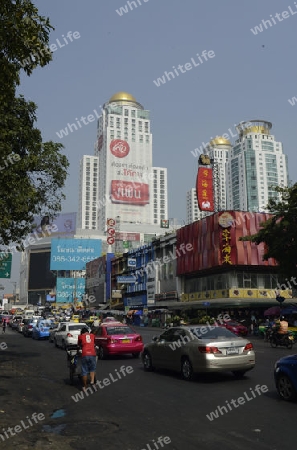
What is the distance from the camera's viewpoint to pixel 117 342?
707 inches

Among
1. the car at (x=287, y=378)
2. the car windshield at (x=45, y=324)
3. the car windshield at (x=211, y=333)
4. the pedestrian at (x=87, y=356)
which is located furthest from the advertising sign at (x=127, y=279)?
the car at (x=287, y=378)

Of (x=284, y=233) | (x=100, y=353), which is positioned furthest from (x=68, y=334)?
(x=284, y=233)

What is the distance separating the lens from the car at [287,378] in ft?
28.5

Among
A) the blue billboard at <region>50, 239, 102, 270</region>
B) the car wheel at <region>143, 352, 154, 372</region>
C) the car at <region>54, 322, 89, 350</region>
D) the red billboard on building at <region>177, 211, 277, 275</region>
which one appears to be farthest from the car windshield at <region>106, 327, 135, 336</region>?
the blue billboard at <region>50, 239, 102, 270</region>

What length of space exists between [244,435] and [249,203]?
17709cm

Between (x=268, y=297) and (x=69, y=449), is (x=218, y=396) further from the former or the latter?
(x=268, y=297)

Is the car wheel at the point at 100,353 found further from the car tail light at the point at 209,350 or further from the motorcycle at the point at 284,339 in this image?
the motorcycle at the point at 284,339

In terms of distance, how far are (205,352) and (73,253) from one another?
101m

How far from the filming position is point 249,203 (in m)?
179

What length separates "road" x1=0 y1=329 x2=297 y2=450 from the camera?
6484mm

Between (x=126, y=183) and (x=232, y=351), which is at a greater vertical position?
(x=126, y=183)

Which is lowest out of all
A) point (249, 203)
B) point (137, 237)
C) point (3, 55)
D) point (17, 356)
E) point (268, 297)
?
point (17, 356)

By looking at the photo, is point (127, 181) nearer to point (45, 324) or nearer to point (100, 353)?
point (45, 324)

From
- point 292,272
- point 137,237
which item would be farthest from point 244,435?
point 137,237
